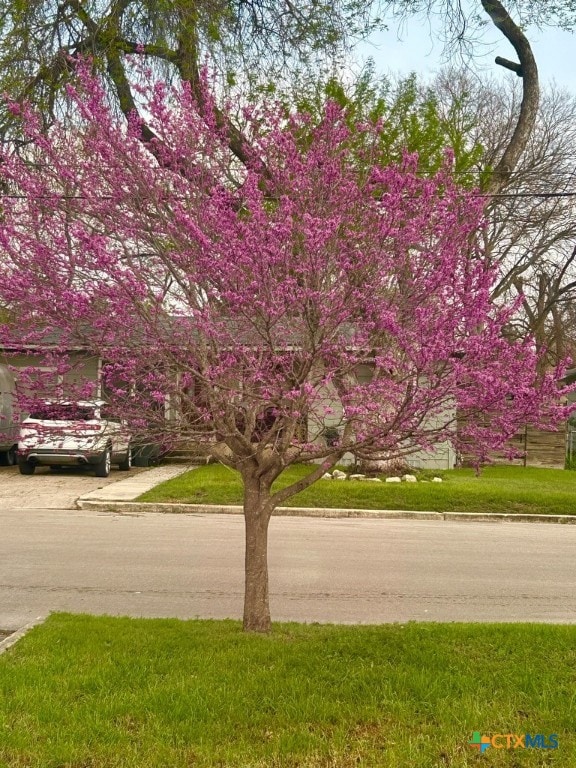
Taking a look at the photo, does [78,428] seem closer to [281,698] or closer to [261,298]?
[261,298]

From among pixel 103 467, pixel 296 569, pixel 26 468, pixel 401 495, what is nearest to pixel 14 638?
pixel 296 569

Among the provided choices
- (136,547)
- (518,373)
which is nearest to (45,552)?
(136,547)

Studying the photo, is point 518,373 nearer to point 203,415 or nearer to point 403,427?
point 403,427

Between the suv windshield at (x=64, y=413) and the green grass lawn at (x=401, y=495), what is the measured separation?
8.99 meters

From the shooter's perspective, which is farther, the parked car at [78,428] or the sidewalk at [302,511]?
the sidewalk at [302,511]

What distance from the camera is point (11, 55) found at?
8211mm

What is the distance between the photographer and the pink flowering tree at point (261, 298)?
425 cm

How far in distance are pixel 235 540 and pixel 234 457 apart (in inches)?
218

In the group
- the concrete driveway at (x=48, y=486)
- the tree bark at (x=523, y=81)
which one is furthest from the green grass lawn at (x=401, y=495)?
the tree bark at (x=523, y=81)

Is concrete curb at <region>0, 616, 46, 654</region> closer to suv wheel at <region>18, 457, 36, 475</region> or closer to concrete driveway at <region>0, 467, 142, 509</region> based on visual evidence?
concrete driveway at <region>0, 467, 142, 509</region>

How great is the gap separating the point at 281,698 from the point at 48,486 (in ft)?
42.0

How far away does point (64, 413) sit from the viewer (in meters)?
5.17

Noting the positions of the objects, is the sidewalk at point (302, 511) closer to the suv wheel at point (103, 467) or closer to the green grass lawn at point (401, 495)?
the green grass lawn at point (401, 495)

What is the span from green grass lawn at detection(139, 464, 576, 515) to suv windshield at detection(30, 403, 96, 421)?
29.5ft
